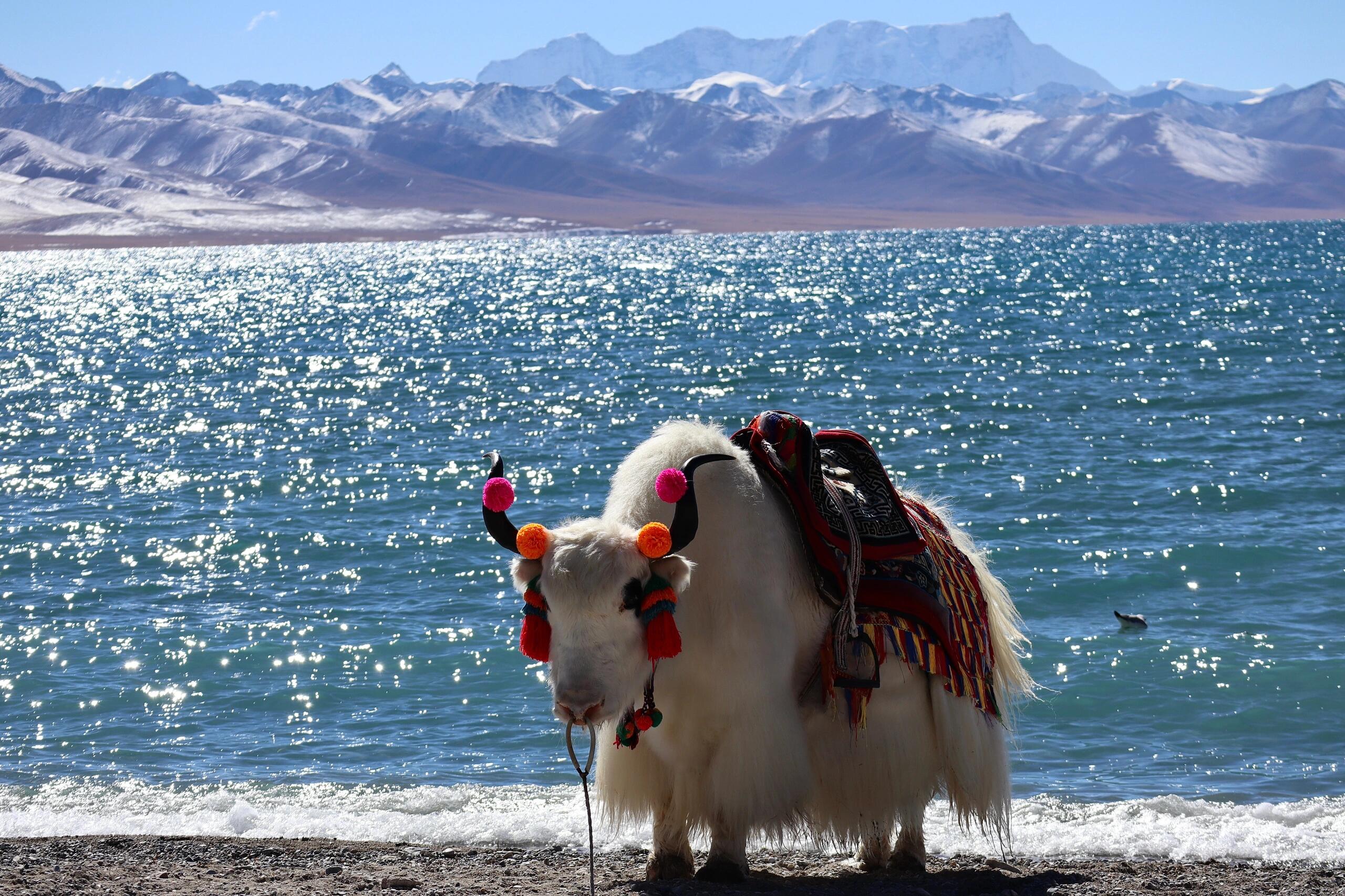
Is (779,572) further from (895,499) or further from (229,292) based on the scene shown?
(229,292)

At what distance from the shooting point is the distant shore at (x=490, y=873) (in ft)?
13.7

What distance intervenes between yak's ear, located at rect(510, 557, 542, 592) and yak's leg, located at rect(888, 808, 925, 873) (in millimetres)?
1660

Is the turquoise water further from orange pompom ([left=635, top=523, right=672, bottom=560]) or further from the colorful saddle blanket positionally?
orange pompom ([left=635, top=523, right=672, bottom=560])

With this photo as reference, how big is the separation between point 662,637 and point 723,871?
930 mm

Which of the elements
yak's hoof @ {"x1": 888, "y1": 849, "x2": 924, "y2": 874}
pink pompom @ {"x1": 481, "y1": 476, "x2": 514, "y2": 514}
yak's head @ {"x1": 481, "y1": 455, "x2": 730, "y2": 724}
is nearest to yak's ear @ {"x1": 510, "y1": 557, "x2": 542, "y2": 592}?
yak's head @ {"x1": 481, "y1": 455, "x2": 730, "y2": 724}

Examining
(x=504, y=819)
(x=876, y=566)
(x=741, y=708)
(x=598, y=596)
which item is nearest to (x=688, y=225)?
(x=504, y=819)

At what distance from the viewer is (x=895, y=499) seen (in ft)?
14.2

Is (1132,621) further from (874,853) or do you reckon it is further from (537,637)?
(537,637)

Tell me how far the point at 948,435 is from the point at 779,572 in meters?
11.9

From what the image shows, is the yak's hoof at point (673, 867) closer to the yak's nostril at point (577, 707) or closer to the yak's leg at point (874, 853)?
the yak's leg at point (874, 853)

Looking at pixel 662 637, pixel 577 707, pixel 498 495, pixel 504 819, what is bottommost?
pixel 504 819

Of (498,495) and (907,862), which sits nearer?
(498,495)

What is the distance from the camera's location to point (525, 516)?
11094 millimetres

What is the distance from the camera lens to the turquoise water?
6.43 metres
